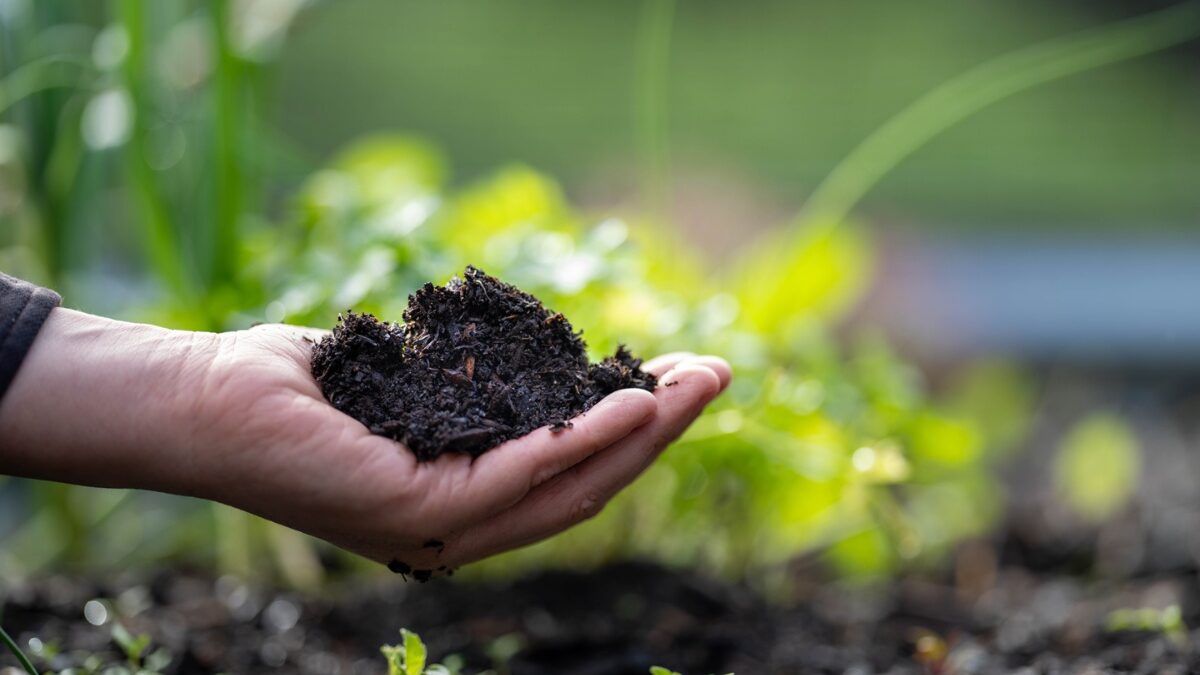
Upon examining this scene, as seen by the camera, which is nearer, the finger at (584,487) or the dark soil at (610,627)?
the finger at (584,487)

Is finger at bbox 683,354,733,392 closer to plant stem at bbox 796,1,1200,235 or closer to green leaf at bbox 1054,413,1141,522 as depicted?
plant stem at bbox 796,1,1200,235

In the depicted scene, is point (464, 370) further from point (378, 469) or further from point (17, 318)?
point (17, 318)

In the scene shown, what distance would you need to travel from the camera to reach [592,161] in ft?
13.5

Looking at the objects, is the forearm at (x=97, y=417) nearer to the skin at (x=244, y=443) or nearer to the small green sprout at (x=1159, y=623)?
the skin at (x=244, y=443)

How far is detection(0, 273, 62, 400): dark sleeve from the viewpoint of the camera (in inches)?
27.7

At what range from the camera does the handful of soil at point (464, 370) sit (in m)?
0.77

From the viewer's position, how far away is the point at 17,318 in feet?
2.37

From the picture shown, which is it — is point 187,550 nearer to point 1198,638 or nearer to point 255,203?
point 255,203

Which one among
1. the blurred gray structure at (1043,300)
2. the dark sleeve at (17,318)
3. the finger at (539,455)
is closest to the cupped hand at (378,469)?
the finger at (539,455)

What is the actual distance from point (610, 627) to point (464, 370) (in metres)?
0.48

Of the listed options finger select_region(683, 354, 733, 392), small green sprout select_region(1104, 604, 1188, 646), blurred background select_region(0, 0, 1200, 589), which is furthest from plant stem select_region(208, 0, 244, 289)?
small green sprout select_region(1104, 604, 1188, 646)

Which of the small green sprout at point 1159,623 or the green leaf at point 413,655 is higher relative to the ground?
the small green sprout at point 1159,623

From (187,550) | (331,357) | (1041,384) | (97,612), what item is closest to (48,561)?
(187,550)

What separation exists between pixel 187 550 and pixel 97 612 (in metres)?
0.44
